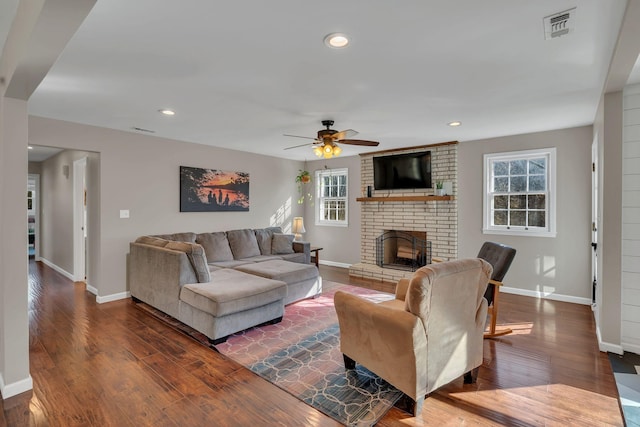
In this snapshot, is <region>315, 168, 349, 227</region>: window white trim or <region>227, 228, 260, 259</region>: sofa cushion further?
<region>315, 168, 349, 227</region>: window white trim

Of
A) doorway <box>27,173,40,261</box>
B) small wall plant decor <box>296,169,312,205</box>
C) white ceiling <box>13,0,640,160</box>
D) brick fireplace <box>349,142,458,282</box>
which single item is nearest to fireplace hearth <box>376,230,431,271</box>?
brick fireplace <box>349,142,458,282</box>

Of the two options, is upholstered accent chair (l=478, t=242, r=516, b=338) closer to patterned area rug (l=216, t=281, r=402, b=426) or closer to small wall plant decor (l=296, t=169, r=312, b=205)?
patterned area rug (l=216, t=281, r=402, b=426)

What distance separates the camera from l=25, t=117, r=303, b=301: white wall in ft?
13.7

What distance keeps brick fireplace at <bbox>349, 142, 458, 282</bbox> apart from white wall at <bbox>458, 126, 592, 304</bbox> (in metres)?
0.51

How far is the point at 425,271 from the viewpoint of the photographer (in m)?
1.95

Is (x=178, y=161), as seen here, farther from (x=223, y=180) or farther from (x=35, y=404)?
→ (x=35, y=404)

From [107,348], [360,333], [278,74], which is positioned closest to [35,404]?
[107,348]

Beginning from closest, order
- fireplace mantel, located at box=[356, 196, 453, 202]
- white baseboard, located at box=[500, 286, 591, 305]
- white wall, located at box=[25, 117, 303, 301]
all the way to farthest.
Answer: white wall, located at box=[25, 117, 303, 301], white baseboard, located at box=[500, 286, 591, 305], fireplace mantel, located at box=[356, 196, 453, 202]

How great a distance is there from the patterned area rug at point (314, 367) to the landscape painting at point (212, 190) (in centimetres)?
261

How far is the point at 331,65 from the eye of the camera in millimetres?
2434

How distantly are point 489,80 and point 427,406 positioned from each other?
260 centimetres

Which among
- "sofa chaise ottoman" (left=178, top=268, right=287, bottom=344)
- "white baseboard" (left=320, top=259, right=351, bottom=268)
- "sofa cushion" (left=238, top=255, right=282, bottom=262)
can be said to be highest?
"sofa cushion" (left=238, top=255, right=282, bottom=262)

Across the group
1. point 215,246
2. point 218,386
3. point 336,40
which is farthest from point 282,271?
point 336,40

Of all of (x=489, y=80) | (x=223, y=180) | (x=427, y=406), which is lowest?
(x=427, y=406)
